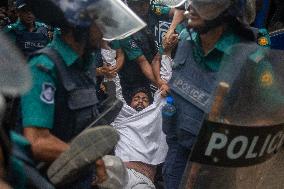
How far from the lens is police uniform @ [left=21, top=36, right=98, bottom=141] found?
6.70ft

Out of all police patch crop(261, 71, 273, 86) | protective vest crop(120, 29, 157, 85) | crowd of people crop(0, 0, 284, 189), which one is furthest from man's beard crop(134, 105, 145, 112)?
police patch crop(261, 71, 273, 86)

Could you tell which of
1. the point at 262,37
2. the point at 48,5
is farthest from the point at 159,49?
the point at 48,5

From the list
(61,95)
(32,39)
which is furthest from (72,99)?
(32,39)

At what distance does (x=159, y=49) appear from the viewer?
4.18 m

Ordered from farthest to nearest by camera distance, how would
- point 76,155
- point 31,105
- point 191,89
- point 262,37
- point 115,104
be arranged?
point 262,37
point 191,89
point 115,104
point 31,105
point 76,155

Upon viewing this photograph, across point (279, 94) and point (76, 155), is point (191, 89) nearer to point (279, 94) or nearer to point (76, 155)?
point (279, 94)

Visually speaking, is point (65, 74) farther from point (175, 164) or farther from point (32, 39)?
point (32, 39)

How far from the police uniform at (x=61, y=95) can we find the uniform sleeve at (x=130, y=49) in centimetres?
166

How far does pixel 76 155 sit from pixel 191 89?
1.15 meters

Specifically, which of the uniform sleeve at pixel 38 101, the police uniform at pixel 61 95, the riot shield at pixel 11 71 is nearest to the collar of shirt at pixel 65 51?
the police uniform at pixel 61 95

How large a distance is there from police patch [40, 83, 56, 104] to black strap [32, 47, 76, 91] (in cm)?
7

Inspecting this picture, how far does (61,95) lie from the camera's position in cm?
214

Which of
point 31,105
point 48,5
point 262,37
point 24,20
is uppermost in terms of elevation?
point 48,5

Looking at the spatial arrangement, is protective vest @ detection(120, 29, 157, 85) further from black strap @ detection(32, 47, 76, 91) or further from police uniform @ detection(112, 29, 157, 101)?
black strap @ detection(32, 47, 76, 91)
